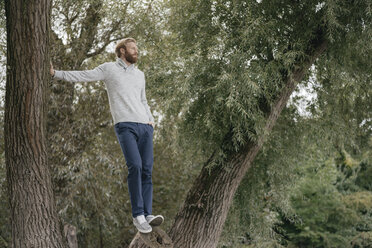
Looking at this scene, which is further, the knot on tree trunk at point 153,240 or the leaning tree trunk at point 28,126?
the knot on tree trunk at point 153,240

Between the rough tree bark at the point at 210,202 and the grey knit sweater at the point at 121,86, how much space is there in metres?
1.37

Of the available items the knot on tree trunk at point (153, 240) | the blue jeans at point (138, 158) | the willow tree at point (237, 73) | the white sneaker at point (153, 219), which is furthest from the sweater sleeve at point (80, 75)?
the knot on tree trunk at point (153, 240)

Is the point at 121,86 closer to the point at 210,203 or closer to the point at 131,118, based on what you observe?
the point at 131,118

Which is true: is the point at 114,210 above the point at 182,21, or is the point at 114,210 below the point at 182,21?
below

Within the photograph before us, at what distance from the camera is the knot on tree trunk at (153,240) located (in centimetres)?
405

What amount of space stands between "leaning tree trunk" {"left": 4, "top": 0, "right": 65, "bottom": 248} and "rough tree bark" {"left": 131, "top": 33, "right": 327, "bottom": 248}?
1.31 meters

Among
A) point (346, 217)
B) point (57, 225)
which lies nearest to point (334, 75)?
point (57, 225)

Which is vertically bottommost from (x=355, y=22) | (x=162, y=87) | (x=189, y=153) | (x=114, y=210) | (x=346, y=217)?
(x=346, y=217)

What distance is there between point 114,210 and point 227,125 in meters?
4.80

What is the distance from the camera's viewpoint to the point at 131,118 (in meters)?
3.70

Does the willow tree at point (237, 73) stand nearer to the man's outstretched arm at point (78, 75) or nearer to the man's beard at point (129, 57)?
the man's beard at point (129, 57)

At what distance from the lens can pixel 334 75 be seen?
567 cm

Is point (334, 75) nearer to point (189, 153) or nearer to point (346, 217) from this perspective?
point (189, 153)

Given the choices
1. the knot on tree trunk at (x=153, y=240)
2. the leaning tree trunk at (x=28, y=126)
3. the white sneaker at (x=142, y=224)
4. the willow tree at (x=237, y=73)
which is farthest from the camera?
the willow tree at (x=237, y=73)
